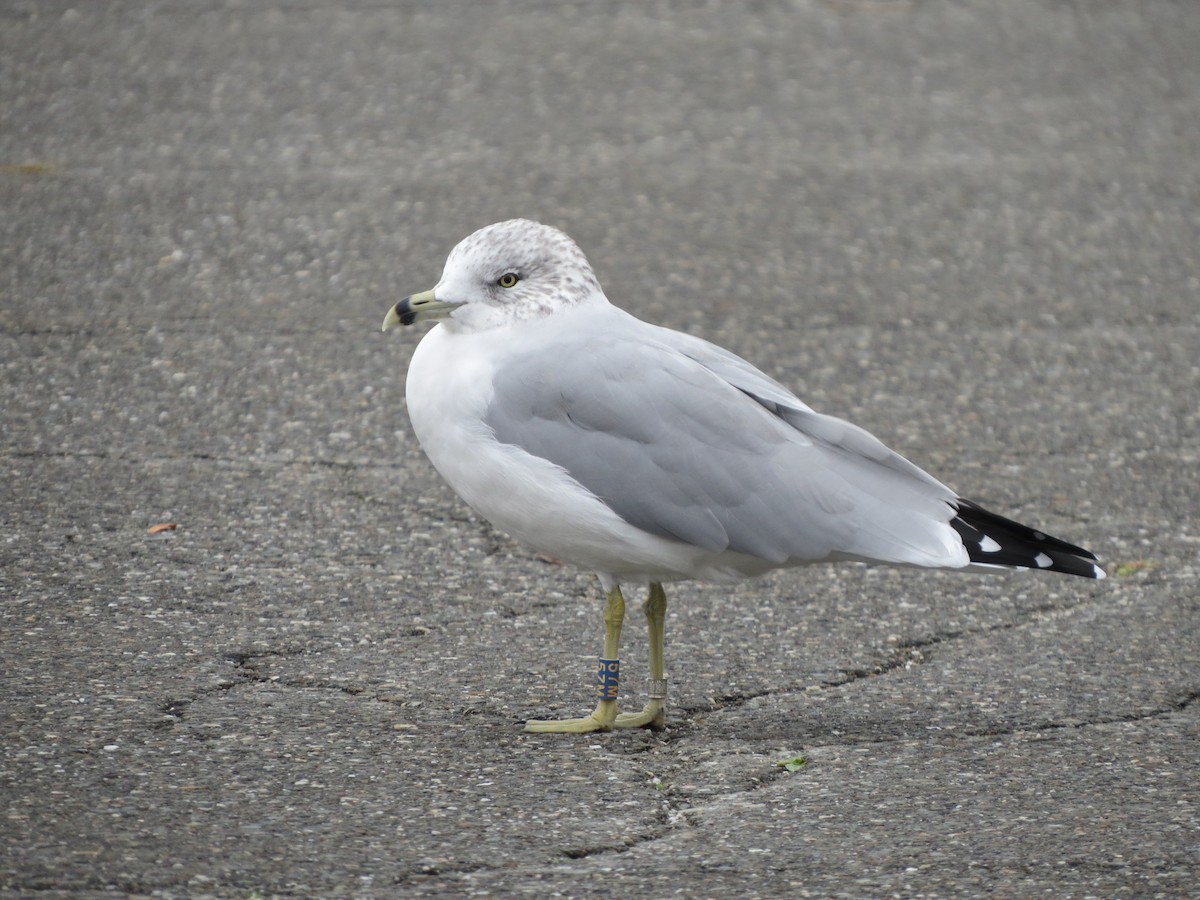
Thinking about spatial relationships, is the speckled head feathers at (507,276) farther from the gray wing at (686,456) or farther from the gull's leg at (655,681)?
the gull's leg at (655,681)

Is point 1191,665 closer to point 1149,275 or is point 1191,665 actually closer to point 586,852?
point 586,852

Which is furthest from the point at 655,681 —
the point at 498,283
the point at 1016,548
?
the point at 498,283

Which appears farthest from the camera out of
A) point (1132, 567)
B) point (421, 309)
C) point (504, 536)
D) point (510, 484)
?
point (504, 536)

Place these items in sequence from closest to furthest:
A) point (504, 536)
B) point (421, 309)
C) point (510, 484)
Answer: point (510, 484)
point (421, 309)
point (504, 536)

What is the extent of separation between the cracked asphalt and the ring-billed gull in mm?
440

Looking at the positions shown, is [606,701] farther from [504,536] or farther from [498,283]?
[504,536]

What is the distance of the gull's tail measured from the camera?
371cm

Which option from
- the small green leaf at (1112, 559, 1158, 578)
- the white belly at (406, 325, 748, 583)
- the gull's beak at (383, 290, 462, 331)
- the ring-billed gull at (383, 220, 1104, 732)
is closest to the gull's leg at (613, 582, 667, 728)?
the ring-billed gull at (383, 220, 1104, 732)

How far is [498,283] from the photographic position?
3773 millimetres

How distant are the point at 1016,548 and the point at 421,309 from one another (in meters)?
1.46

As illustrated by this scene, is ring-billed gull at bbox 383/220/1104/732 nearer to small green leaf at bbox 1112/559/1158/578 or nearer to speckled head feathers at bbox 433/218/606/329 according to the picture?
speckled head feathers at bbox 433/218/606/329

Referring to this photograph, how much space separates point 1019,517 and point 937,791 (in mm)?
1919

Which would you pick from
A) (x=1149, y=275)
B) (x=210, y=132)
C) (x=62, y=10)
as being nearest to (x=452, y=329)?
(x=1149, y=275)

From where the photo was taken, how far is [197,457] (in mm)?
5539
